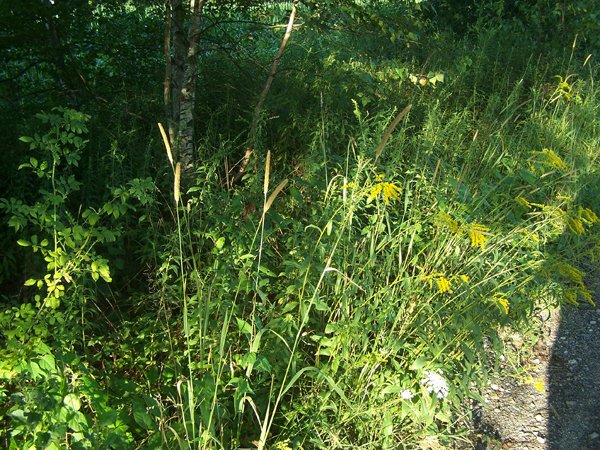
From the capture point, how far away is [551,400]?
11.1 ft

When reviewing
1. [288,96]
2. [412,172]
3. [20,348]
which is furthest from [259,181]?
[288,96]

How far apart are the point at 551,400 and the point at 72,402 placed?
8.04 feet

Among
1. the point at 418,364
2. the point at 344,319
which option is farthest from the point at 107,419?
the point at 418,364

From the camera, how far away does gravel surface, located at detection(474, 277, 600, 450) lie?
312cm

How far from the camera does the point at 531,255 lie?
3363 mm

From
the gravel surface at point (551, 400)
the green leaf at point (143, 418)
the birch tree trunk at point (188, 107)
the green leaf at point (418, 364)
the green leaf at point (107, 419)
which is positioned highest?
the birch tree trunk at point (188, 107)

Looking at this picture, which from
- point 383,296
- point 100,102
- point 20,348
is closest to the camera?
point 20,348

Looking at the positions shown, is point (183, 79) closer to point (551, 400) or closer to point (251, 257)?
point (251, 257)

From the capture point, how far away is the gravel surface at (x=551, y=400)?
312 centimetres

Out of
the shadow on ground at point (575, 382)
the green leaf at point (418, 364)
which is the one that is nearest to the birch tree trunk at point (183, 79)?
the green leaf at point (418, 364)

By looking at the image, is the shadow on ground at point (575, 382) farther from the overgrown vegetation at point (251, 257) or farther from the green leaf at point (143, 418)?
the green leaf at point (143, 418)

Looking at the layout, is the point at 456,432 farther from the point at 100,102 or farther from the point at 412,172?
the point at 100,102

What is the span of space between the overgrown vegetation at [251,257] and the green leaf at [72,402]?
0.03 ft

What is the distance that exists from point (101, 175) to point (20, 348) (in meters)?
1.57
